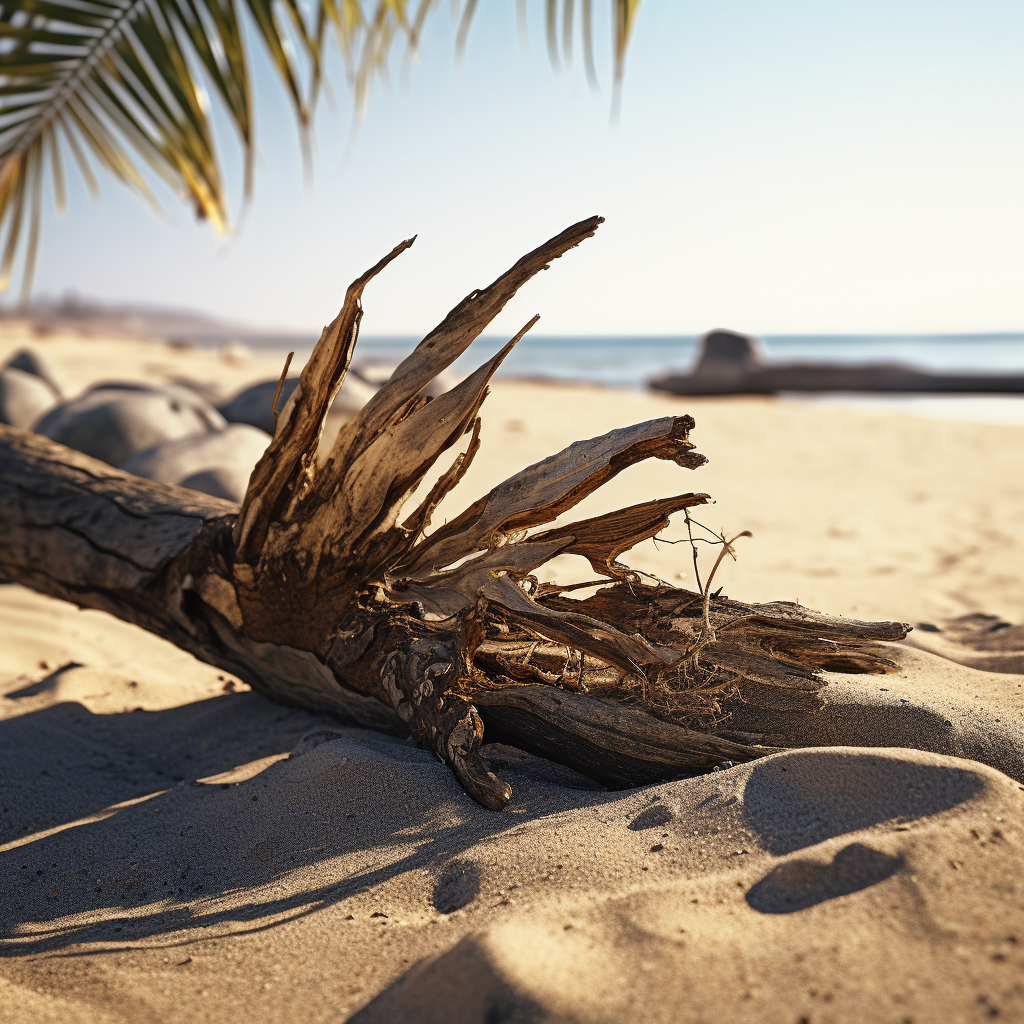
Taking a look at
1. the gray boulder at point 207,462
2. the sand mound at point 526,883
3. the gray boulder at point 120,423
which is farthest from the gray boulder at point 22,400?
the sand mound at point 526,883

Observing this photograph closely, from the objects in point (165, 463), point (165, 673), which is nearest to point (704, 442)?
point (165, 463)

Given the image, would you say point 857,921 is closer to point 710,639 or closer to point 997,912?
point 997,912

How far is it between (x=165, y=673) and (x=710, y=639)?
2087mm

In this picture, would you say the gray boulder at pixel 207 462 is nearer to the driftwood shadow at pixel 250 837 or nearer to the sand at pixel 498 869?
the sand at pixel 498 869

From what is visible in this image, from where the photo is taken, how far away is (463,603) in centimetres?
193

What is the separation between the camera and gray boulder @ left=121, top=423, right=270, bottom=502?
3.94 meters

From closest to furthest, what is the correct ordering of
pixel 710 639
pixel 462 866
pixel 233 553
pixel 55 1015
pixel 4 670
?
pixel 55 1015
pixel 462 866
pixel 710 639
pixel 233 553
pixel 4 670

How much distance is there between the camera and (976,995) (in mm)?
943

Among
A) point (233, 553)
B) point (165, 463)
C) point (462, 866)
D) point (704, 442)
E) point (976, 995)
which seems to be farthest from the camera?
point (704, 442)

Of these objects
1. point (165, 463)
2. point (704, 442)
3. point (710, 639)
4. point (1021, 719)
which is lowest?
point (1021, 719)

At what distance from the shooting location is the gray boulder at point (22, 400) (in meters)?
6.12

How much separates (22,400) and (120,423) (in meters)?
1.82

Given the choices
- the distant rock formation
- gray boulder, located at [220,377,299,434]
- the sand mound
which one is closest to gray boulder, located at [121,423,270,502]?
gray boulder, located at [220,377,299,434]

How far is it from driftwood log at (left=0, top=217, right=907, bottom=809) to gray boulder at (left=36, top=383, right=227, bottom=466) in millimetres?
2993
